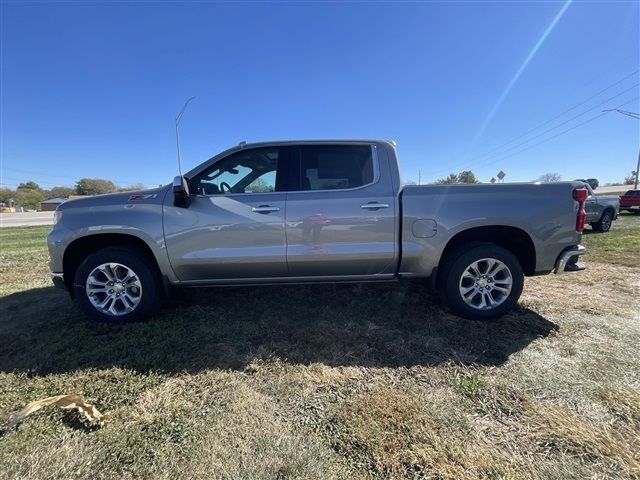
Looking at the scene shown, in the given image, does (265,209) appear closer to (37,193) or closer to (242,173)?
(242,173)

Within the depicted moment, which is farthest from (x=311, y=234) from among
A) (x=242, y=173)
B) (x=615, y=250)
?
(x=615, y=250)

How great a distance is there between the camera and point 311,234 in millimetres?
3559

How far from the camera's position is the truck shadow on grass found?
296 centimetres

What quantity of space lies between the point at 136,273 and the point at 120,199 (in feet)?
2.58

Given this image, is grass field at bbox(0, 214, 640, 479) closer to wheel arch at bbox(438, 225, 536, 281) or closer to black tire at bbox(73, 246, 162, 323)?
black tire at bbox(73, 246, 162, 323)

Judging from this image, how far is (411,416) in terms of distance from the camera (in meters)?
2.23

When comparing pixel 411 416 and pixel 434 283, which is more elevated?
pixel 434 283

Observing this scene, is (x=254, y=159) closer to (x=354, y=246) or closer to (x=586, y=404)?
(x=354, y=246)

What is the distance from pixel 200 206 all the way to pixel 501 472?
3.17 metres

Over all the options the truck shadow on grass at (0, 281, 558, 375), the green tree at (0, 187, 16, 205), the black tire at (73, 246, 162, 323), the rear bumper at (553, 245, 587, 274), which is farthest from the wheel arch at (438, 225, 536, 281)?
the green tree at (0, 187, 16, 205)

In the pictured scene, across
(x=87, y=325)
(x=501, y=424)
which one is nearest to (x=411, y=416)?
(x=501, y=424)

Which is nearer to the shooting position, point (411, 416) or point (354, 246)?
point (411, 416)

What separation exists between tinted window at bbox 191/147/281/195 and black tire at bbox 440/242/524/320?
202cm

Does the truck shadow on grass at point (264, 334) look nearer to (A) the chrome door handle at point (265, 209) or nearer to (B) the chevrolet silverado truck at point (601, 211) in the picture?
(A) the chrome door handle at point (265, 209)
